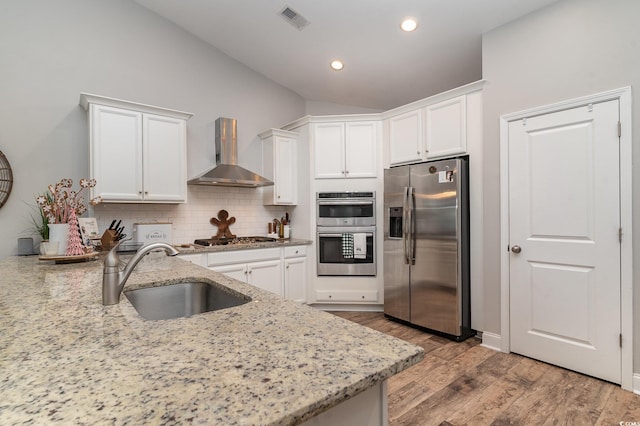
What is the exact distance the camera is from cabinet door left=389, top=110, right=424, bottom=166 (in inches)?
136

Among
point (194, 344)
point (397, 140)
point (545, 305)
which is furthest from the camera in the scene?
point (397, 140)

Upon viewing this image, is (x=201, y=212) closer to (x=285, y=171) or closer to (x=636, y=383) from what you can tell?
(x=285, y=171)

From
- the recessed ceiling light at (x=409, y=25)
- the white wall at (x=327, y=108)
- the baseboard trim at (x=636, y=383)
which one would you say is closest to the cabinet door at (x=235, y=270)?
the white wall at (x=327, y=108)

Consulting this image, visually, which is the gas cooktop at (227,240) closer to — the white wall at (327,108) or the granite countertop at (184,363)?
the white wall at (327,108)

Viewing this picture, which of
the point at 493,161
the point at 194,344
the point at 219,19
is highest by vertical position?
the point at 219,19

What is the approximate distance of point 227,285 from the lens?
4.72 ft

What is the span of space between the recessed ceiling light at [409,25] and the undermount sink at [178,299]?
9.22ft

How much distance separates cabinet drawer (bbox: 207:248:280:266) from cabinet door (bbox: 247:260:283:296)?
0.06 metres

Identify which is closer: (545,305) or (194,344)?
(194,344)

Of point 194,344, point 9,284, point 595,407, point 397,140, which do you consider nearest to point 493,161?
point 397,140

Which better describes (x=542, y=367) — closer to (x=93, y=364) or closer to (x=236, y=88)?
(x=93, y=364)

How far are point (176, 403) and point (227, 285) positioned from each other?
3.05ft

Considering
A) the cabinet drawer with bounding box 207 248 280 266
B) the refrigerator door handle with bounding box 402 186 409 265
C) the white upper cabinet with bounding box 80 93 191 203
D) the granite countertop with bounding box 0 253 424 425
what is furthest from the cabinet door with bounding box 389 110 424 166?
the granite countertop with bounding box 0 253 424 425

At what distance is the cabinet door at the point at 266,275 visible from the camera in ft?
11.5
